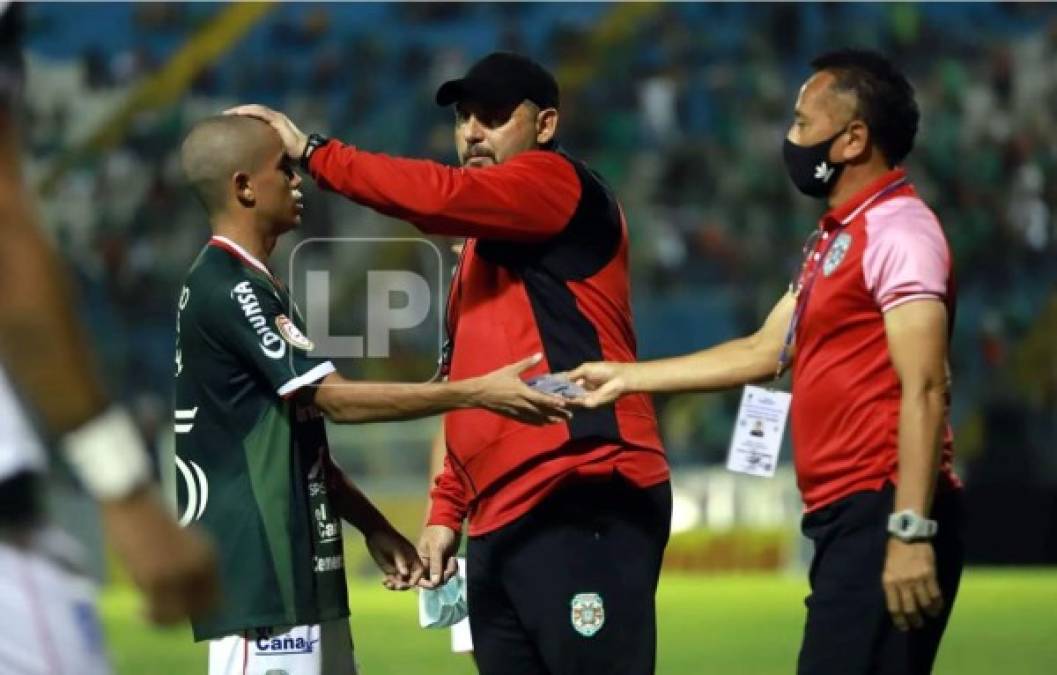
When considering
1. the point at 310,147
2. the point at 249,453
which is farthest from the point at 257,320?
the point at 310,147

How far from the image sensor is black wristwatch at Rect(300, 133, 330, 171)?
4.57 meters

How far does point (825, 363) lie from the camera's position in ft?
13.9

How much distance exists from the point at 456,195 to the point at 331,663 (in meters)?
1.14

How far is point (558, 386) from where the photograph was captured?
4473mm

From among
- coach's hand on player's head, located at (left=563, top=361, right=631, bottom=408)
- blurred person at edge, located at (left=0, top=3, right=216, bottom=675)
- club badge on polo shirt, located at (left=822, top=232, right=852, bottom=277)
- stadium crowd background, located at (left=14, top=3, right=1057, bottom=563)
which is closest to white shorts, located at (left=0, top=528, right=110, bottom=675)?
blurred person at edge, located at (left=0, top=3, right=216, bottom=675)

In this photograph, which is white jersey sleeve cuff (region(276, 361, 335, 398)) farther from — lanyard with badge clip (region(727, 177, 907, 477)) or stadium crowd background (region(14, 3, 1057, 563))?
stadium crowd background (region(14, 3, 1057, 563))

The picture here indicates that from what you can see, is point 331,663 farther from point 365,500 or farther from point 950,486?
point 950,486

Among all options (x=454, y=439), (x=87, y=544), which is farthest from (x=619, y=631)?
(x=87, y=544)

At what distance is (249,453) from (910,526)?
1.52 metres

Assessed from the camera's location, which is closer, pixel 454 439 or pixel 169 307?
pixel 454 439

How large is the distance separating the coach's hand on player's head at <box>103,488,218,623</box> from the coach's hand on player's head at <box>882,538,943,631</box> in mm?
1975

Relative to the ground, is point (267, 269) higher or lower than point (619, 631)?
higher

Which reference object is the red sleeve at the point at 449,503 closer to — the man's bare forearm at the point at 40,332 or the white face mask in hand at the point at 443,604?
the white face mask in hand at the point at 443,604

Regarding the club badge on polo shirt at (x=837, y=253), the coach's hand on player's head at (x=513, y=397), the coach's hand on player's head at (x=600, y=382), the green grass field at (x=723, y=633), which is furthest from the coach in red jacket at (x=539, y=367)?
the green grass field at (x=723, y=633)
